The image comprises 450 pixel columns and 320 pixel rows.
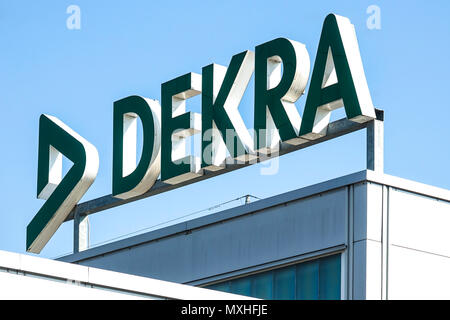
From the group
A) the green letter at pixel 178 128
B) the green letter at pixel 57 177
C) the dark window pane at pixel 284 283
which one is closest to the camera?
the dark window pane at pixel 284 283

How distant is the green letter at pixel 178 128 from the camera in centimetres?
4138

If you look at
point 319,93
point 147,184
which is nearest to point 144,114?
point 147,184

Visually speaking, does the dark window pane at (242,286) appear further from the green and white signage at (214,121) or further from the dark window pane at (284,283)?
the green and white signage at (214,121)

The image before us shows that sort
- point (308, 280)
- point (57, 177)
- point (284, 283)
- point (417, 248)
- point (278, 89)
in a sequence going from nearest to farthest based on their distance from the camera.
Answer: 1. point (417, 248)
2. point (308, 280)
3. point (284, 283)
4. point (278, 89)
5. point (57, 177)

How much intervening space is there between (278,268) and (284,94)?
16.9 ft

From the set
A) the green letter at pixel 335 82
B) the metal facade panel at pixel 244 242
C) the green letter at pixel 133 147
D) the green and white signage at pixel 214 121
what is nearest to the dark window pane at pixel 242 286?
A: the metal facade panel at pixel 244 242

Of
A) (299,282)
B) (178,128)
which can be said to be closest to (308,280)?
(299,282)

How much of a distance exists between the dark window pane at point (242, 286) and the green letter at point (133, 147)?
18.1 feet

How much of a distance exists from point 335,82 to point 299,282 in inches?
231

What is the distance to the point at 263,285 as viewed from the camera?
3812 centimetres

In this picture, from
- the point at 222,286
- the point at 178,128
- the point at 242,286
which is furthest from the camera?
the point at 178,128

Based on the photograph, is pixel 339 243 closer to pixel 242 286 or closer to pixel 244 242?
pixel 244 242

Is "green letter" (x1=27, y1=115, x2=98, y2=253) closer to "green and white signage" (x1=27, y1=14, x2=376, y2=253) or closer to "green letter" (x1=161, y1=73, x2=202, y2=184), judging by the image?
"green and white signage" (x1=27, y1=14, x2=376, y2=253)
